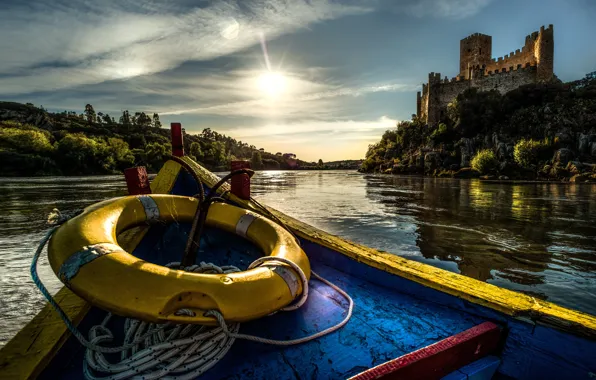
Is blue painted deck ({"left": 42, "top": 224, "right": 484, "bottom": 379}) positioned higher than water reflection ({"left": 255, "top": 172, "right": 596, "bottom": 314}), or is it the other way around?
blue painted deck ({"left": 42, "top": 224, "right": 484, "bottom": 379})

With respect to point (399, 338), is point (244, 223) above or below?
above

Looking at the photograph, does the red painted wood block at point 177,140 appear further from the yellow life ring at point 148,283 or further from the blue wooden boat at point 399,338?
the blue wooden boat at point 399,338

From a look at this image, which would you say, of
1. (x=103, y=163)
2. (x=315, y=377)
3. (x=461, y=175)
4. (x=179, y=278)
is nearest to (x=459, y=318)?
(x=315, y=377)

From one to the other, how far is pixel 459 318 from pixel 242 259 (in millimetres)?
2131

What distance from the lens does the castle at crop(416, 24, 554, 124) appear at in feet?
143

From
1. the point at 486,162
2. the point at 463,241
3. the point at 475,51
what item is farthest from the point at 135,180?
the point at 475,51

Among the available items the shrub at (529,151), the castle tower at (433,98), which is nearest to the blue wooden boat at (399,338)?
the shrub at (529,151)

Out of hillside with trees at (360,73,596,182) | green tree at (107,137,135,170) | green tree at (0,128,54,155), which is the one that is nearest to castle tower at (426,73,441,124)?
hillside with trees at (360,73,596,182)

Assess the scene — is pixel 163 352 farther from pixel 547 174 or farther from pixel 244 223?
pixel 547 174

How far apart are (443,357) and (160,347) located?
66.5 inches

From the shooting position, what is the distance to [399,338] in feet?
6.77

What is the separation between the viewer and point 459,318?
2.25 metres

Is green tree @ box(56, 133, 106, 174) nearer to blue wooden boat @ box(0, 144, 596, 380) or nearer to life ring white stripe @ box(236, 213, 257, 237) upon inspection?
life ring white stripe @ box(236, 213, 257, 237)

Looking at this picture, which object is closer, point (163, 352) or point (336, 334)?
point (163, 352)
